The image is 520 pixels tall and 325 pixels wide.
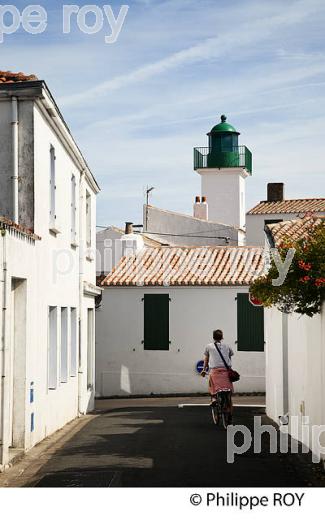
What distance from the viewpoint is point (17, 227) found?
38.4 feet

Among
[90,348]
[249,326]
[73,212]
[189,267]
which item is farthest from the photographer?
[189,267]

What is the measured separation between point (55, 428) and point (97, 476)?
17.8ft

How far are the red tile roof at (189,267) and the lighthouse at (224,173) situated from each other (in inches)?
695

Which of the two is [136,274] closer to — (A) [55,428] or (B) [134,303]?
(B) [134,303]

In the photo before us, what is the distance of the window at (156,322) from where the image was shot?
89.9 ft

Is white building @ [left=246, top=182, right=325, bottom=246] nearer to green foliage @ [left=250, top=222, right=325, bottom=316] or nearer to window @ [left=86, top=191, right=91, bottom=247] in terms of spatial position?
window @ [left=86, top=191, right=91, bottom=247]

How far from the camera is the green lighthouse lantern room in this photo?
48.8 metres

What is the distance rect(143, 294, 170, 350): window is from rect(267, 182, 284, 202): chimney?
61.9 ft

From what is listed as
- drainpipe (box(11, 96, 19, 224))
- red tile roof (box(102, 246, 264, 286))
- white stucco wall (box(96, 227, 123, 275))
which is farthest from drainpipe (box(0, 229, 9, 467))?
white stucco wall (box(96, 227, 123, 275))

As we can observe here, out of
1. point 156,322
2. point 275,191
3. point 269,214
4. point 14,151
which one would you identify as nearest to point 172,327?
point 156,322

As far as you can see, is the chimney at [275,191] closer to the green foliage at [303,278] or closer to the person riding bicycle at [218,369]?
the person riding bicycle at [218,369]

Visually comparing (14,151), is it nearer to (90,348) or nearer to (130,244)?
(90,348)

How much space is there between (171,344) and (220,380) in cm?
1225

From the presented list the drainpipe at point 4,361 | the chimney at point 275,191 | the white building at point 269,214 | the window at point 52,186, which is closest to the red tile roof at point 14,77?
the window at point 52,186
